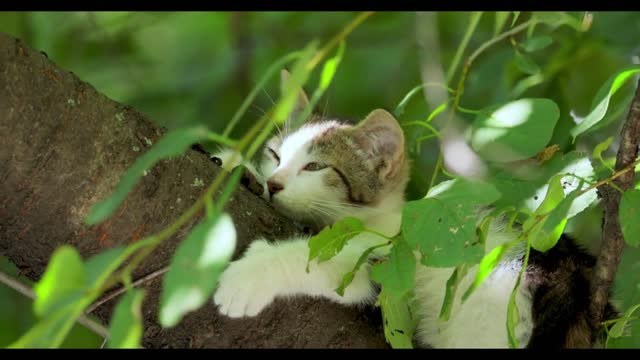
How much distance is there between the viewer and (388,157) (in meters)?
2.85

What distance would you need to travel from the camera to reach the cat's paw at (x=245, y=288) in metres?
1.87

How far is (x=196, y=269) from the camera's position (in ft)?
3.46

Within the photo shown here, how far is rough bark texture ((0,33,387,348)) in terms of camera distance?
1769 millimetres

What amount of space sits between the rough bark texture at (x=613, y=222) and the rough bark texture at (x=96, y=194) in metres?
0.46

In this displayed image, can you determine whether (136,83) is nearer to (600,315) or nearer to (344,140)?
(344,140)

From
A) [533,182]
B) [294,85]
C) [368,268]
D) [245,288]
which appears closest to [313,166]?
[368,268]

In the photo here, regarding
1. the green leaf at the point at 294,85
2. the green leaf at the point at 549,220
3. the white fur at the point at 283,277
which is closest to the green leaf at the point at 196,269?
the green leaf at the point at 294,85

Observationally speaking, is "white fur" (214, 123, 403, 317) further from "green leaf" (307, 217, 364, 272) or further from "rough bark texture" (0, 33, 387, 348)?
"green leaf" (307, 217, 364, 272)

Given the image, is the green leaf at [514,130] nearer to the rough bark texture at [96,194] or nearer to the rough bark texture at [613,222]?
the rough bark texture at [613,222]

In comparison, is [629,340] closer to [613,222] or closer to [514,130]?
[613,222]

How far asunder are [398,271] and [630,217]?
42 centimetres

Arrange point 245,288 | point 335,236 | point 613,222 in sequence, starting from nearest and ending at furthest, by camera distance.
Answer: point 335,236
point 613,222
point 245,288
